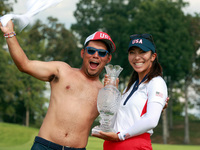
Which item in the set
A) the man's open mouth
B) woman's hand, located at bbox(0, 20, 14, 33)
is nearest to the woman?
the man's open mouth

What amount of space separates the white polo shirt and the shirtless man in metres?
0.57

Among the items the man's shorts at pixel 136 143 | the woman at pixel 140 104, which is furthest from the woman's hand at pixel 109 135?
the man's shorts at pixel 136 143

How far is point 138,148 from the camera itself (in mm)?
3717

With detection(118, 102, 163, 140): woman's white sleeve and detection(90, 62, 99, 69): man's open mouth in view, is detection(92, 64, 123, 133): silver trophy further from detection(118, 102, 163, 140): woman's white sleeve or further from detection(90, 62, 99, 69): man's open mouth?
detection(90, 62, 99, 69): man's open mouth

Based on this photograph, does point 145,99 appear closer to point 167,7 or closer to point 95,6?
point 167,7

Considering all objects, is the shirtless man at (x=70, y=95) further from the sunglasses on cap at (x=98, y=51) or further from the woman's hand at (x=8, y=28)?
the woman's hand at (x=8, y=28)

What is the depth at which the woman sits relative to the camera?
354 centimetres

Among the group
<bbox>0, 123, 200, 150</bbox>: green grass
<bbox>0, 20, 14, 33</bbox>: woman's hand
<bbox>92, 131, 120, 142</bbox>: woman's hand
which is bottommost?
<bbox>0, 123, 200, 150</bbox>: green grass

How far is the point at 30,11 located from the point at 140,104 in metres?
1.73

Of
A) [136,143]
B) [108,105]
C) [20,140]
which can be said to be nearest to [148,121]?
[136,143]

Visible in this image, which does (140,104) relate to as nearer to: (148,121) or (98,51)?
(148,121)

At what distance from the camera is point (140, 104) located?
3.68 m

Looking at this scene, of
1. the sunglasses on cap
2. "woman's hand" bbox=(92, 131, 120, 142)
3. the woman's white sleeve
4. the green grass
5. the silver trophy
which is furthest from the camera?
the green grass

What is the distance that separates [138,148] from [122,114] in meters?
0.42
